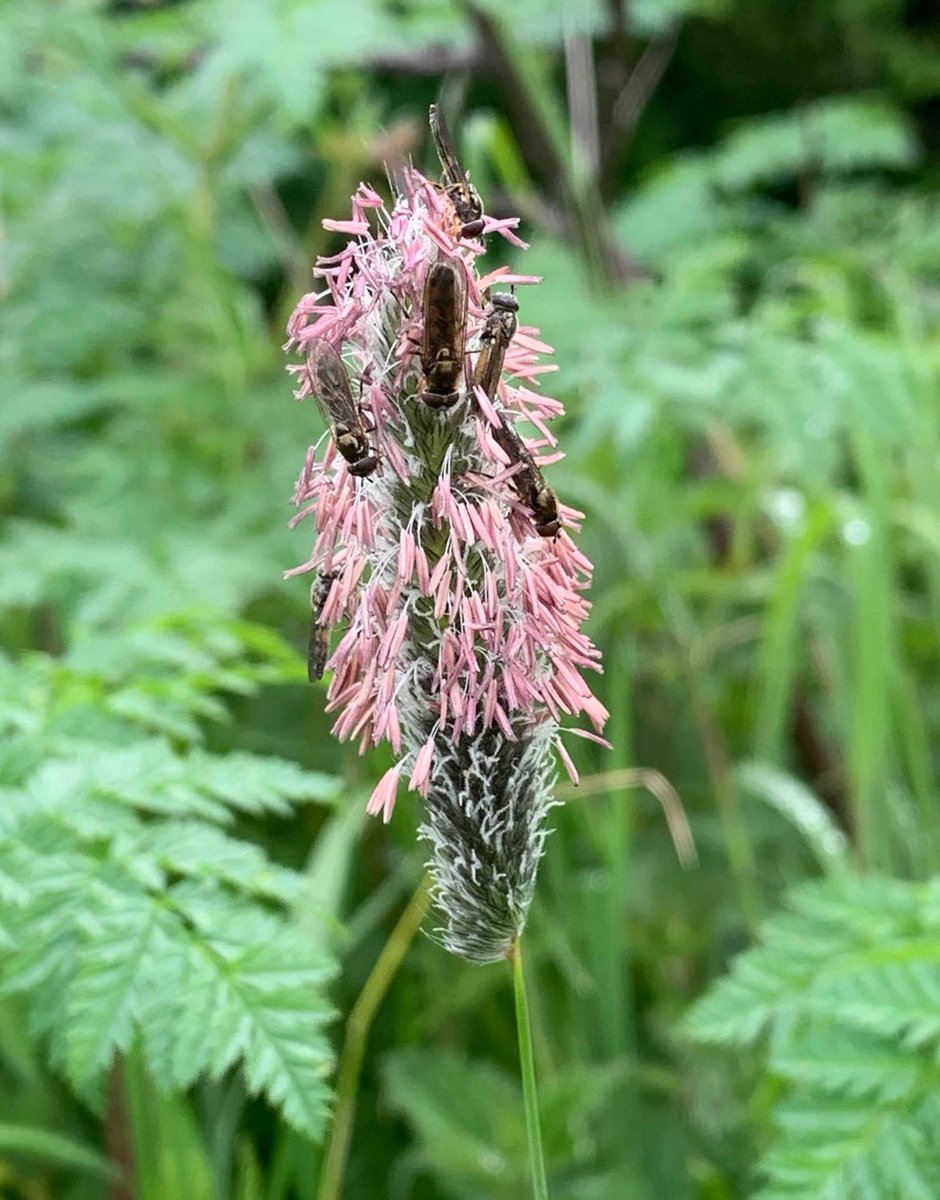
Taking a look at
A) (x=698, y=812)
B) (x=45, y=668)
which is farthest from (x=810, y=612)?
(x=45, y=668)

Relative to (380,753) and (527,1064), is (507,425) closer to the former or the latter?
(527,1064)

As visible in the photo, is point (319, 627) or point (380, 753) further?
point (380, 753)

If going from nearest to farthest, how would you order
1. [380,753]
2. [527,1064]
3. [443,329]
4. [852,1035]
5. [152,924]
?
[443,329] → [527,1064] → [152,924] → [852,1035] → [380,753]

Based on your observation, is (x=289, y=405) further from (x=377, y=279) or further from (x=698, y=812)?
(x=377, y=279)

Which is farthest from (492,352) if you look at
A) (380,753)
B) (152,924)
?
(380,753)

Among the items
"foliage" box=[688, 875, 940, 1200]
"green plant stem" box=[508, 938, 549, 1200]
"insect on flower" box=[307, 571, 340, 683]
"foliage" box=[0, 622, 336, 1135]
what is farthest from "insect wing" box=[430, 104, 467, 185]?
"foliage" box=[688, 875, 940, 1200]

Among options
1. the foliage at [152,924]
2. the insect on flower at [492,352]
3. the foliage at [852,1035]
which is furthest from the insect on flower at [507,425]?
the foliage at [852,1035]

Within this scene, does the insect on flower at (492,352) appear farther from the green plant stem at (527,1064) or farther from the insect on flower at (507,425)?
the green plant stem at (527,1064)
